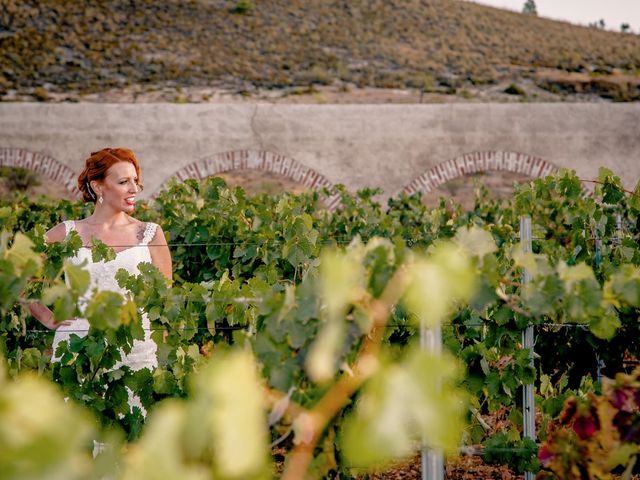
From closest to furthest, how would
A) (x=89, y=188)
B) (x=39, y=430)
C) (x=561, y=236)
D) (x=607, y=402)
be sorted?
(x=39, y=430)
(x=607, y=402)
(x=89, y=188)
(x=561, y=236)

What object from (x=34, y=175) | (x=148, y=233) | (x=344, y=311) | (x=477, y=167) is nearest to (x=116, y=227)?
(x=148, y=233)

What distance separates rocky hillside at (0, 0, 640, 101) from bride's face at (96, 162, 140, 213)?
14198mm

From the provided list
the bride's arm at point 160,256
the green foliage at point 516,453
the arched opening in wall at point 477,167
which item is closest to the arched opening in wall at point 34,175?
the arched opening in wall at point 477,167

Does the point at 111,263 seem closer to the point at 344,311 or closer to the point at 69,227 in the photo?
the point at 69,227

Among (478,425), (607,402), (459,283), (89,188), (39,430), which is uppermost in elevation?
(89,188)

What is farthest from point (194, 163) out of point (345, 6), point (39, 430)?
point (345, 6)

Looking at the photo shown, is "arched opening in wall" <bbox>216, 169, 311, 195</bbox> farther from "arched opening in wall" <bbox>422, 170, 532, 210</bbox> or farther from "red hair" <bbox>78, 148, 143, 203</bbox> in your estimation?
"red hair" <bbox>78, 148, 143, 203</bbox>

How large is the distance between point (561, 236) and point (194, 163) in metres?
6.65

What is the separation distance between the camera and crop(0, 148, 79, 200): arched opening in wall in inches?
451

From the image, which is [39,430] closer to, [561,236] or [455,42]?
[561,236]

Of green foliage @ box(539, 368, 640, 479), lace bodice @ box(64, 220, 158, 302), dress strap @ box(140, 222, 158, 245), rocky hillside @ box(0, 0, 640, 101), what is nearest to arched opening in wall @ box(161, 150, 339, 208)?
rocky hillside @ box(0, 0, 640, 101)

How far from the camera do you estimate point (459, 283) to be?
124 cm

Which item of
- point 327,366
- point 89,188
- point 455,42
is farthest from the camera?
point 455,42

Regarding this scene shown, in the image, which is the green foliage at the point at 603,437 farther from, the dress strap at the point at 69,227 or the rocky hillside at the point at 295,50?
the rocky hillside at the point at 295,50
